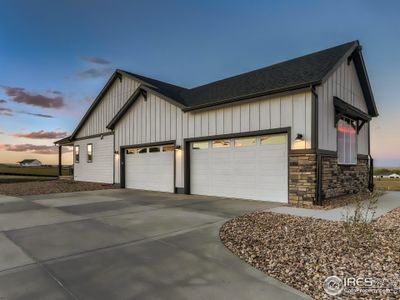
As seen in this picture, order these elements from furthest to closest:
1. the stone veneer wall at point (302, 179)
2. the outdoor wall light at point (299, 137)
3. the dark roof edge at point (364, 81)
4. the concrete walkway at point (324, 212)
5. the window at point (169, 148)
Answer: the window at point (169, 148), the dark roof edge at point (364, 81), the outdoor wall light at point (299, 137), the stone veneer wall at point (302, 179), the concrete walkway at point (324, 212)

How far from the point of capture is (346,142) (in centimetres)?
1170

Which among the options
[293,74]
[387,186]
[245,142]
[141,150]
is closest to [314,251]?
[245,142]

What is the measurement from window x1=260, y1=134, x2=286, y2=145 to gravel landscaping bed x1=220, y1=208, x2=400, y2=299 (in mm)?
3800

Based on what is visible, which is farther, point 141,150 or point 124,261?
point 141,150

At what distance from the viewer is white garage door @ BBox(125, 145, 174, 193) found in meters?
13.7

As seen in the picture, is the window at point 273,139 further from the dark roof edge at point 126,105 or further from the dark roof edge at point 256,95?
the dark roof edge at point 126,105

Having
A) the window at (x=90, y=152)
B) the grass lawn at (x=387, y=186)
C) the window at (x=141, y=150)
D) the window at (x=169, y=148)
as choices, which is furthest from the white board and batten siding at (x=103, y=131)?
the grass lawn at (x=387, y=186)

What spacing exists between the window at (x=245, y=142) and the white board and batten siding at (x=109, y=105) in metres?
9.01

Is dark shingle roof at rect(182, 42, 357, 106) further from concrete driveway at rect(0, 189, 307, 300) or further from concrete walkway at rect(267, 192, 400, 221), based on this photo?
concrete driveway at rect(0, 189, 307, 300)

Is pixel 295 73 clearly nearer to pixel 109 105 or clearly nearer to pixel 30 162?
pixel 109 105

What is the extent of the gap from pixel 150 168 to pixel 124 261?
10.9 meters

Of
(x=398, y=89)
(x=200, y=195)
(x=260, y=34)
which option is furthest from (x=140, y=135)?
(x=398, y=89)

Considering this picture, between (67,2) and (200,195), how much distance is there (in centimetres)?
1148

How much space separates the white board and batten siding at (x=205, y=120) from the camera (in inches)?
360
